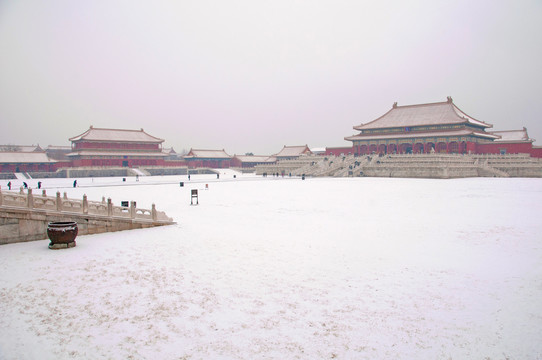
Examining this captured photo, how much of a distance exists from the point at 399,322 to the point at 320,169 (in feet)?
176

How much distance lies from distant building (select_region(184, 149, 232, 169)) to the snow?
2632 inches

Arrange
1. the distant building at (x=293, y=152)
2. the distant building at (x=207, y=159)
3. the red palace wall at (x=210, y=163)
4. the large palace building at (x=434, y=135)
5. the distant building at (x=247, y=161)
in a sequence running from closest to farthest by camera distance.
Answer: the large palace building at (x=434, y=135) < the red palace wall at (x=210, y=163) < the distant building at (x=207, y=159) < the distant building at (x=247, y=161) < the distant building at (x=293, y=152)

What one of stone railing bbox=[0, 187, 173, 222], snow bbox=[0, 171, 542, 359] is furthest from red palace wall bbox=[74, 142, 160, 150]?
snow bbox=[0, 171, 542, 359]

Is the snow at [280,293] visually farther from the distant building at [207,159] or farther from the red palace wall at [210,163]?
the distant building at [207,159]

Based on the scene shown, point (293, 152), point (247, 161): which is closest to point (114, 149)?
point (247, 161)

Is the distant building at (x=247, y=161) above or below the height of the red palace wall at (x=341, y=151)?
below

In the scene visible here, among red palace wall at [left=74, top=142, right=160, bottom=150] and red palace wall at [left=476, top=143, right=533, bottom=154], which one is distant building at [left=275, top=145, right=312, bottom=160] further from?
red palace wall at [left=476, top=143, right=533, bottom=154]

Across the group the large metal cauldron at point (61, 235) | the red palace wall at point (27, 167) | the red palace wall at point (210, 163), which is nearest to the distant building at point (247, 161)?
the red palace wall at point (210, 163)

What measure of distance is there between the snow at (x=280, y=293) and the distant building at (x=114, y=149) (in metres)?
54.9

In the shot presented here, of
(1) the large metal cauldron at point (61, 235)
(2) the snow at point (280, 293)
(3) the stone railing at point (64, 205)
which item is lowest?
(2) the snow at point (280, 293)

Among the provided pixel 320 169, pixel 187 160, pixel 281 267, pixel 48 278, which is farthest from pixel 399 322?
pixel 187 160

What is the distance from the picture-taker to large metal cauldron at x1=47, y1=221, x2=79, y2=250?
11609 millimetres

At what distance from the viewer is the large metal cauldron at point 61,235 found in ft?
38.1

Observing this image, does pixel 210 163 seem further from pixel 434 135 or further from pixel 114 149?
pixel 434 135
